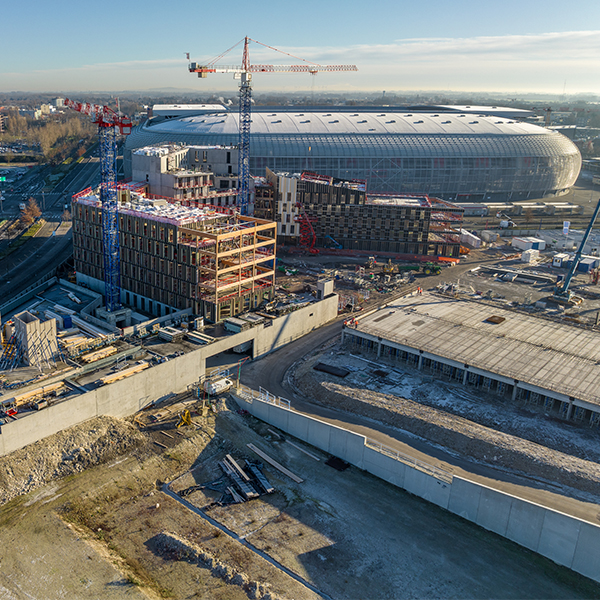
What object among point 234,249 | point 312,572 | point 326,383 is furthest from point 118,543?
point 234,249

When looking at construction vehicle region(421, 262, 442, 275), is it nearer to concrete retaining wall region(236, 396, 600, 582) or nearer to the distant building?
the distant building

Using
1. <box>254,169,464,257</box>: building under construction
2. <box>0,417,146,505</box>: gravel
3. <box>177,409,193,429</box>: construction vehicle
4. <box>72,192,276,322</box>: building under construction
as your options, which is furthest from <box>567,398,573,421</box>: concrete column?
<box>254,169,464,257</box>: building under construction

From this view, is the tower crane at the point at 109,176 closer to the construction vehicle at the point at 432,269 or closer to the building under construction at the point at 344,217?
the building under construction at the point at 344,217

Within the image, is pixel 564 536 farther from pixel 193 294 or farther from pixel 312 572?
pixel 193 294

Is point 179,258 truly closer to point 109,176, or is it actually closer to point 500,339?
point 109,176

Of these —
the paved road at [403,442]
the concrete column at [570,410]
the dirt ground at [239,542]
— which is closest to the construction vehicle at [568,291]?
the concrete column at [570,410]

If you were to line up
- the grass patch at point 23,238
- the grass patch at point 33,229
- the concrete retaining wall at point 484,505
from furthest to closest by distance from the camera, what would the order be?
the grass patch at point 33,229 → the grass patch at point 23,238 → the concrete retaining wall at point 484,505
